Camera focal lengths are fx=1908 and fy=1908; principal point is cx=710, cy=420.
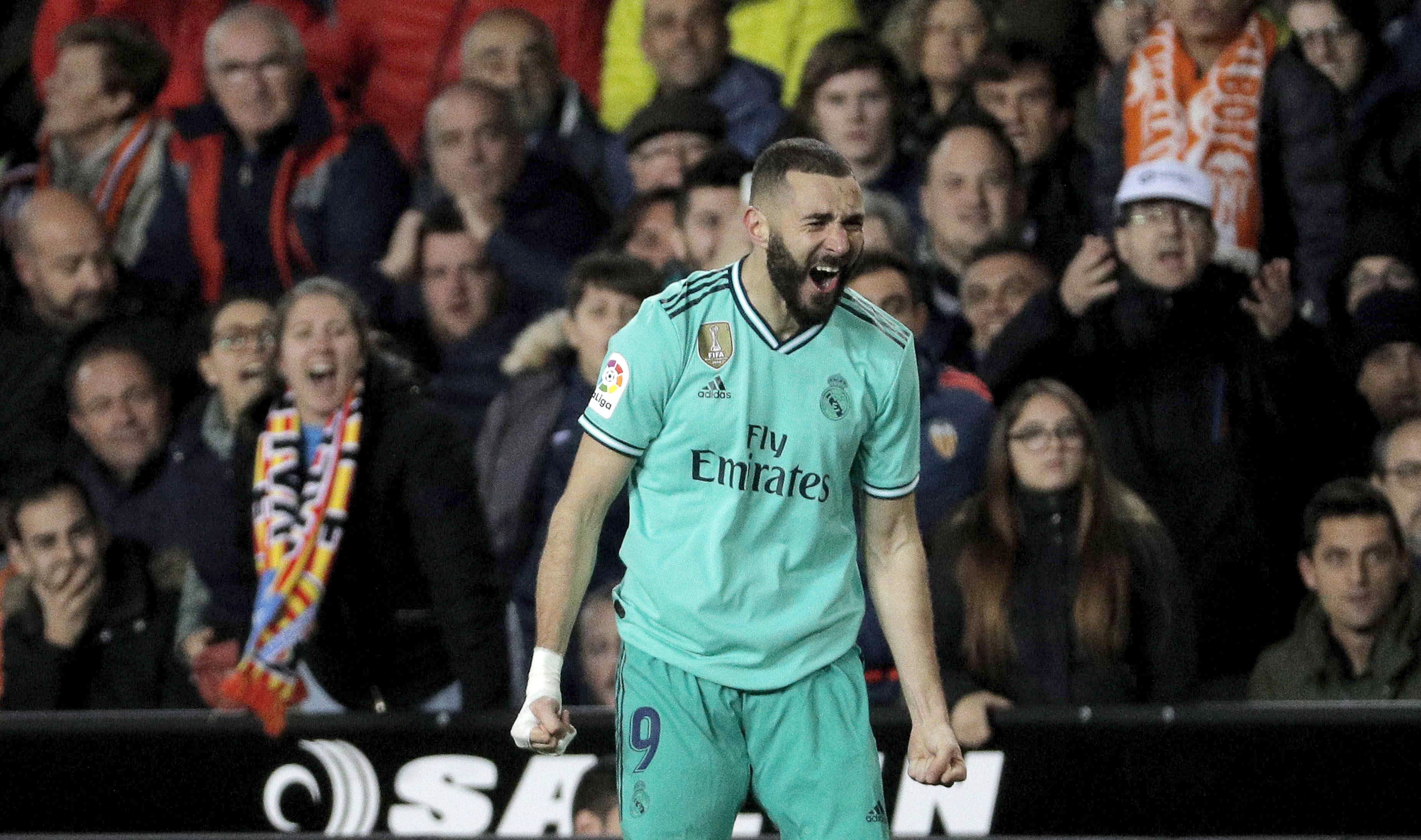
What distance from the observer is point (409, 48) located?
6.96m

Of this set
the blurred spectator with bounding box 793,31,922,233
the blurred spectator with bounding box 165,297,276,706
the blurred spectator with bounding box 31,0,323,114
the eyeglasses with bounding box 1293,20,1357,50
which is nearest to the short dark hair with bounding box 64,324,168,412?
the blurred spectator with bounding box 165,297,276,706

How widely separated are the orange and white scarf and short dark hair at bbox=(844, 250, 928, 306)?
898 millimetres

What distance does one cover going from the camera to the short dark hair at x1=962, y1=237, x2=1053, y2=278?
19.7ft

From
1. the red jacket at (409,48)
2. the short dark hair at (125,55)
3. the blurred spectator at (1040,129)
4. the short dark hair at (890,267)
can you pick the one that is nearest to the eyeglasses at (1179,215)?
the blurred spectator at (1040,129)

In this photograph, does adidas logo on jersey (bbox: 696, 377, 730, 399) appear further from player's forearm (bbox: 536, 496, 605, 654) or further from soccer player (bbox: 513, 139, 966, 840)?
player's forearm (bbox: 536, 496, 605, 654)

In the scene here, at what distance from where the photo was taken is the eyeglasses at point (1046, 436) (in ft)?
18.2

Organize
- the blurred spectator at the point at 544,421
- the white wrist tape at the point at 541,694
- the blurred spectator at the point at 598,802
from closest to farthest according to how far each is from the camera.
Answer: the white wrist tape at the point at 541,694
the blurred spectator at the point at 598,802
the blurred spectator at the point at 544,421

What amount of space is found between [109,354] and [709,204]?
2.12 m

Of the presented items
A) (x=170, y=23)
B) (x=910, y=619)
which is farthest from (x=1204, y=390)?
(x=170, y=23)

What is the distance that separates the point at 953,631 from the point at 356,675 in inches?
70.9

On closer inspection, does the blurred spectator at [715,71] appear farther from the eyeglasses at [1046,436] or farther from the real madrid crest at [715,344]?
the real madrid crest at [715,344]

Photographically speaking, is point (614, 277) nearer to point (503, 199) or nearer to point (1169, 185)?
point (503, 199)

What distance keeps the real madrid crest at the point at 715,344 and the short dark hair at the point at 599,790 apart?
2.36 metres

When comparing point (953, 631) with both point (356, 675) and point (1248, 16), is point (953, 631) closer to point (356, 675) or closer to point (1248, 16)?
point (356, 675)
